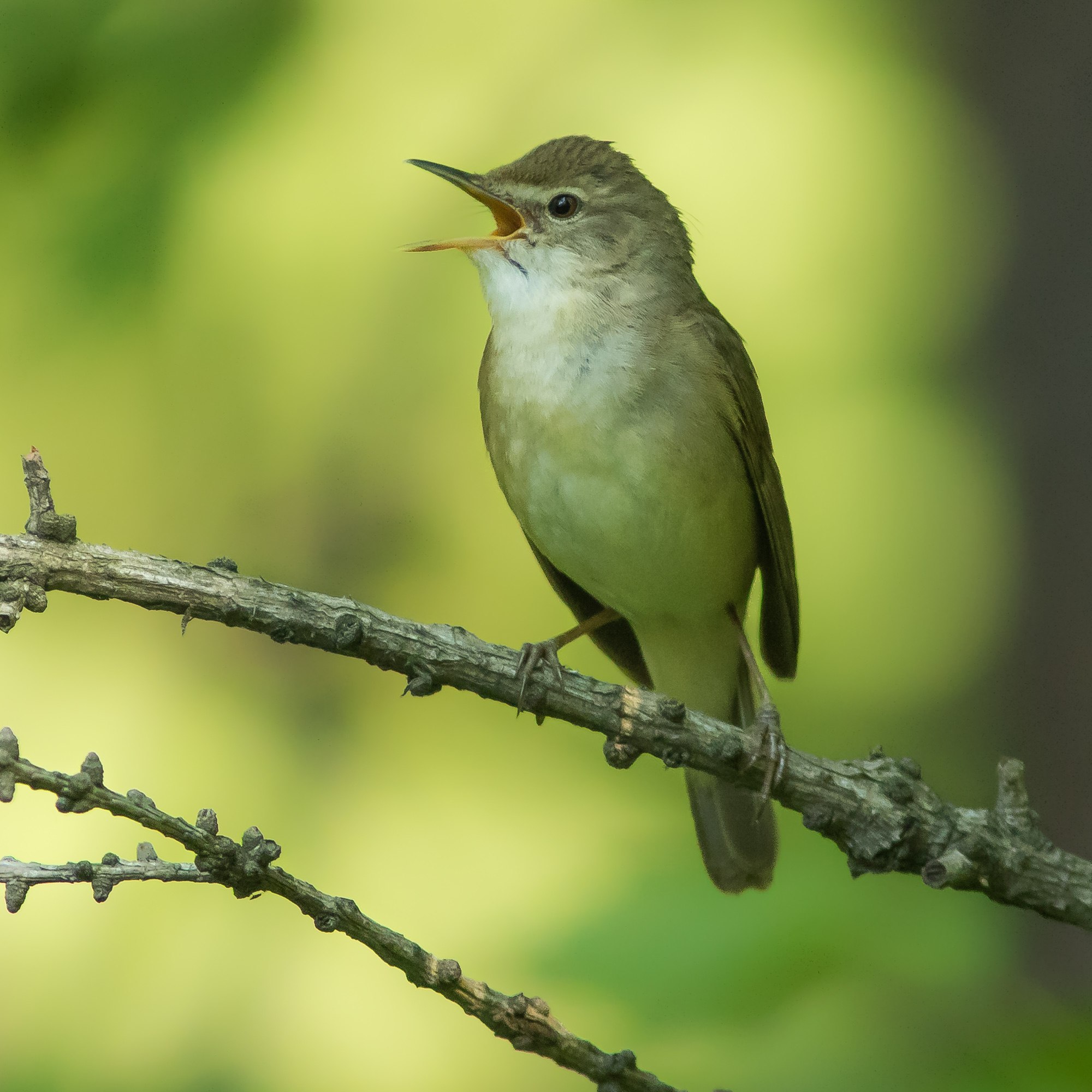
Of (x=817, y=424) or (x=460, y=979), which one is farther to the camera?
(x=817, y=424)

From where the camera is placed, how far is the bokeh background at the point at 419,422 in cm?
319

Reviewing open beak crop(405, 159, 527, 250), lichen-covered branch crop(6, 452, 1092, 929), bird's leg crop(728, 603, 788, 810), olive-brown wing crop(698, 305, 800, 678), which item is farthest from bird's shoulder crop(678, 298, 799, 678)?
lichen-covered branch crop(6, 452, 1092, 929)

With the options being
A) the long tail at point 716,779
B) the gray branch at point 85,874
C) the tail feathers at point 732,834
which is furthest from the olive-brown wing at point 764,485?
the gray branch at point 85,874

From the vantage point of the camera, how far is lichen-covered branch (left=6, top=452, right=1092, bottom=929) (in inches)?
87.3

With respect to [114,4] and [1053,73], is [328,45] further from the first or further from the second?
[1053,73]

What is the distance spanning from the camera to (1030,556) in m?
→ 4.63

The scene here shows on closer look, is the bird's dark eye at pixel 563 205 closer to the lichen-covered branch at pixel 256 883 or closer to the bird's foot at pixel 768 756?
the bird's foot at pixel 768 756

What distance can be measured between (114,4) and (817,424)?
274 cm

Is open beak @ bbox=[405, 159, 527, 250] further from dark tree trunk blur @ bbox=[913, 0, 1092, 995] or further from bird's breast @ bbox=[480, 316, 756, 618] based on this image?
dark tree trunk blur @ bbox=[913, 0, 1092, 995]

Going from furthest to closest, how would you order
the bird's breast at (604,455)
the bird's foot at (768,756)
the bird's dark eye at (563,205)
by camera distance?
the bird's dark eye at (563,205), the bird's breast at (604,455), the bird's foot at (768,756)

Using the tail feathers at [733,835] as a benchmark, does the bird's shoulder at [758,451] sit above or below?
above

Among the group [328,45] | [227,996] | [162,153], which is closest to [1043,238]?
[328,45]

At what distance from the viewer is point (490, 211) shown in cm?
366

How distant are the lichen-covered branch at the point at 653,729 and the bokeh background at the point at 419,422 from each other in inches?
20.4
